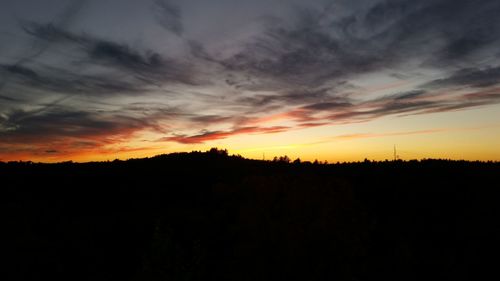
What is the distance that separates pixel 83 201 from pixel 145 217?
8.41 metres

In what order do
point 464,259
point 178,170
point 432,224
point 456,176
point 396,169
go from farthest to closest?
1. point 178,170
2. point 396,169
3. point 456,176
4. point 432,224
5. point 464,259

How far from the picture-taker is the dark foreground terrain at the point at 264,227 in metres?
21.0

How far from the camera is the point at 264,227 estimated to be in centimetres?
2334

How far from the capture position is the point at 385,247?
75.5ft

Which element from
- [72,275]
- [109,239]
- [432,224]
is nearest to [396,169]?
[432,224]

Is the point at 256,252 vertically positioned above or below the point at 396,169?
below

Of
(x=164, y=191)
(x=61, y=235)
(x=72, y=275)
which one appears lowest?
(x=72, y=275)

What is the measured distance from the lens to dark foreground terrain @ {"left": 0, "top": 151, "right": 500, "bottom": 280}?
2105 cm

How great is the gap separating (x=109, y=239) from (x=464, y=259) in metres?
23.1

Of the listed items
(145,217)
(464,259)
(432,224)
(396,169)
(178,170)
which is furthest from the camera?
(178,170)

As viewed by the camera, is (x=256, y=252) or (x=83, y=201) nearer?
(x=256, y=252)

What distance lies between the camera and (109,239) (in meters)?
27.3

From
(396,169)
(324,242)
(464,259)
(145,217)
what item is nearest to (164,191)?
(145,217)

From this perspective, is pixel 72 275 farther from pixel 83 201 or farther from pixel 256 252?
pixel 83 201
